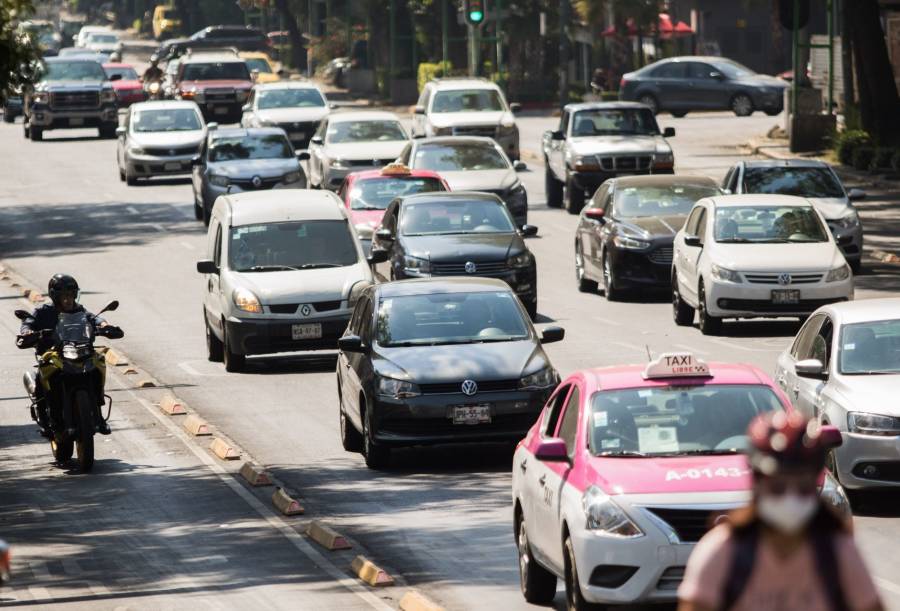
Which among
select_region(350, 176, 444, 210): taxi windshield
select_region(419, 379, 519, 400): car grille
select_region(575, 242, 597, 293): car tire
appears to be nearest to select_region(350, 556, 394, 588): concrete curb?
select_region(419, 379, 519, 400): car grille

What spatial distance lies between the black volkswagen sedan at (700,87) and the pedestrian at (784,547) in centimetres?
5767

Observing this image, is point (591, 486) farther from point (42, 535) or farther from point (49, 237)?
point (49, 237)

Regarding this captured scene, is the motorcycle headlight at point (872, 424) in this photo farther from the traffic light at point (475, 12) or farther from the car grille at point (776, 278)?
the traffic light at point (475, 12)

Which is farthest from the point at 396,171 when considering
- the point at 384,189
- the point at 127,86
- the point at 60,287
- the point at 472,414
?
the point at 127,86

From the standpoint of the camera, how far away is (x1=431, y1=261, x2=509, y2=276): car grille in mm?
27203

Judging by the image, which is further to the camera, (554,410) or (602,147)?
(602,147)

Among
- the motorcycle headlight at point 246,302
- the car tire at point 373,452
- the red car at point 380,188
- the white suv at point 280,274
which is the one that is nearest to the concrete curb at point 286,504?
the car tire at point 373,452

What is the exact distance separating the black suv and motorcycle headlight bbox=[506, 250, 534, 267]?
34093 millimetres

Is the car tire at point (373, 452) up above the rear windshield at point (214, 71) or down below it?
above

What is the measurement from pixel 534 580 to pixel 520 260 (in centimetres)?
1535

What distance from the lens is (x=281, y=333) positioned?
24.1m

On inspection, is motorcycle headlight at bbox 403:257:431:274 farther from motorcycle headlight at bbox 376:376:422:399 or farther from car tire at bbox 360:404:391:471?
motorcycle headlight at bbox 376:376:422:399

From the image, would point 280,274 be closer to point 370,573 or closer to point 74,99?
point 370,573

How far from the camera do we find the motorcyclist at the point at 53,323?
726 inches
